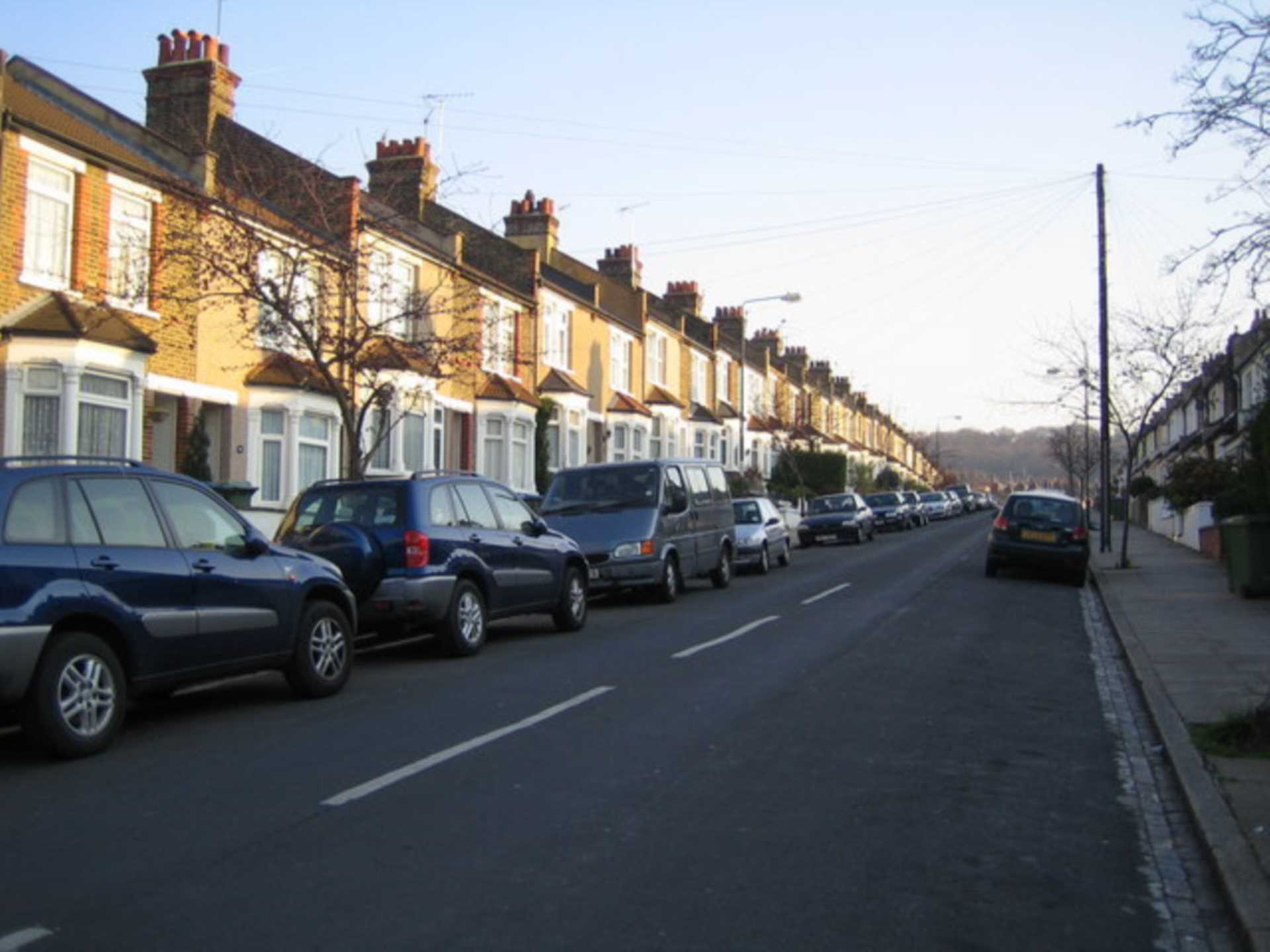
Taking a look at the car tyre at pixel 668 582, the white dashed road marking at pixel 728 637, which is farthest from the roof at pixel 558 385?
the white dashed road marking at pixel 728 637

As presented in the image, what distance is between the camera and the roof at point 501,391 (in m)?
29.9

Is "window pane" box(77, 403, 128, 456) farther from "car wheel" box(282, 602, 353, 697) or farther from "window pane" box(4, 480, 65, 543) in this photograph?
"window pane" box(4, 480, 65, 543)

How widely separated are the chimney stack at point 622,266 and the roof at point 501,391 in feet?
46.7

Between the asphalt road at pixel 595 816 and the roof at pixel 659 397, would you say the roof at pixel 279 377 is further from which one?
the roof at pixel 659 397

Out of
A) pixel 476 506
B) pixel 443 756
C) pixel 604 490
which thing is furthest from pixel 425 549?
pixel 604 490

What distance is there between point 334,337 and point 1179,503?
23518 millimetres

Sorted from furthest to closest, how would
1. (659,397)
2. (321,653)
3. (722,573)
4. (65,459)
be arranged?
(659,397) < (722,573) < (321,653) < (65,459)

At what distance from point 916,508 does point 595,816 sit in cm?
4806

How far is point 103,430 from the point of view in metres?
18.2

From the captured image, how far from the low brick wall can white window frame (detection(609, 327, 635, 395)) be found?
18.2m

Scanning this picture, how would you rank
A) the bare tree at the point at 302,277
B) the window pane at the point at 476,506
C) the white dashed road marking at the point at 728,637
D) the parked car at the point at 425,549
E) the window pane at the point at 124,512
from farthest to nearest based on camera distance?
the bare tree at the point at 302,277 < the window pane at the point at 476,506 < the white dashed road marking at the point at 728,637 < the parked car at the point at 425,549 < the window pane at the point at 124,512

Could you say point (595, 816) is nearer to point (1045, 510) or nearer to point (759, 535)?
point (1045, 510)

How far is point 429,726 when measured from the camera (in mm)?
8078

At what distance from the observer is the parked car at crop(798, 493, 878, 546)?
3556 cm
